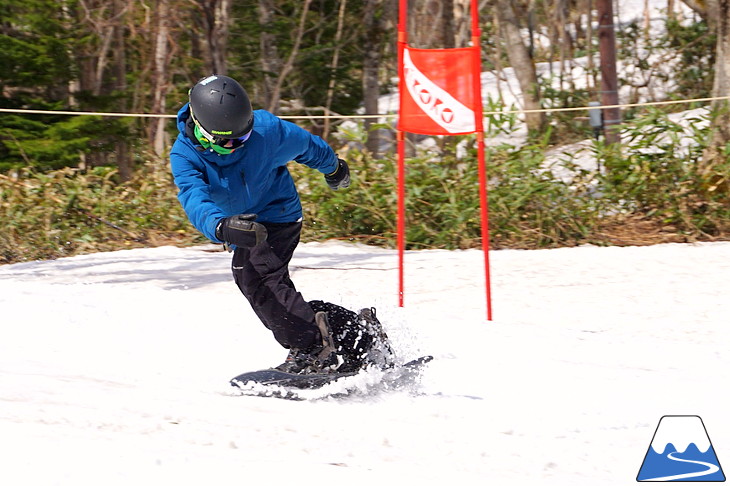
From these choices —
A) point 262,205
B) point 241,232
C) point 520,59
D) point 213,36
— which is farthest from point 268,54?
point 241,232

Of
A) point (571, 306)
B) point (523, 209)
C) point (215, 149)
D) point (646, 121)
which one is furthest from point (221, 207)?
point (646, 121)

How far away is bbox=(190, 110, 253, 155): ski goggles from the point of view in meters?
3.69

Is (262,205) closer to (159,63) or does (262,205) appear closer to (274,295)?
(274,295)

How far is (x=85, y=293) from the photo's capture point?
645cm

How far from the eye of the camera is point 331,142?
1270 centimetres

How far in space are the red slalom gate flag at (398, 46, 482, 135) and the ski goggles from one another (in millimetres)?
2339

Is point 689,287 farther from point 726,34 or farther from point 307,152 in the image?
point 726,34

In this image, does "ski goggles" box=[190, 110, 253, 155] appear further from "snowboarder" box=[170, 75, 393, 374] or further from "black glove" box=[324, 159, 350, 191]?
"black glove" box=[324, 159, 350, 191]

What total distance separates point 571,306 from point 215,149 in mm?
3295

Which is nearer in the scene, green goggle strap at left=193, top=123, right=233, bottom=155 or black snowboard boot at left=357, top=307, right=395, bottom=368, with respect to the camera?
green goggle strap at left=193, top=123, right=233, bottom=155

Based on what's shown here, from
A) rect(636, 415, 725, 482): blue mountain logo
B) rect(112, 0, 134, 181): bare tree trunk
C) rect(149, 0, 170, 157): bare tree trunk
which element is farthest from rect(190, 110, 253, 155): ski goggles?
rect(112, 0, 134, 181): bare tree trunk

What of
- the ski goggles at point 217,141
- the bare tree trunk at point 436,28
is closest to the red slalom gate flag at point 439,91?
the ski goggles at point 217,141

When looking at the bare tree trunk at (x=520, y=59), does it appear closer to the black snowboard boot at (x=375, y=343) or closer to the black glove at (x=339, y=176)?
the black glove at (x=339, y=176)

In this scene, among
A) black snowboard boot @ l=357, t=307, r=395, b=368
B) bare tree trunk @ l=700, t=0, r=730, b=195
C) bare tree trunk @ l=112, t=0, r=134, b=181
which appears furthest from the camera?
bare tree trunk @ l=112, t=0, r=134, b=181
